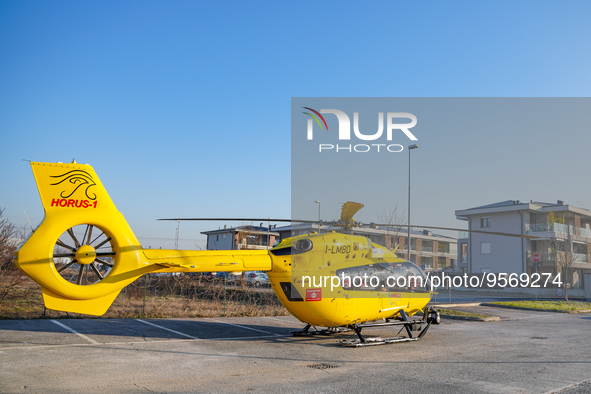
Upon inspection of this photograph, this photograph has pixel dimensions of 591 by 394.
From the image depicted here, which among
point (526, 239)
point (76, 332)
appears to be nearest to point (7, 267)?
point (76, 332)

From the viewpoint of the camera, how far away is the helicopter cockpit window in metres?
11.6

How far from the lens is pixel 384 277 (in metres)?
12.3

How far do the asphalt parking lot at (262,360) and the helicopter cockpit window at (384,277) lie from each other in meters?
1.49

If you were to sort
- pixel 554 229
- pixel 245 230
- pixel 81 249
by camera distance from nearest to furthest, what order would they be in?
pixel 81 249 < pixel 554 229 < pixel 245 230

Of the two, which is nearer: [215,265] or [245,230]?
[215,265]

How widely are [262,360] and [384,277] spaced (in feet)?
14.2

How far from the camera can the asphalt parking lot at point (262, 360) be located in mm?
7629

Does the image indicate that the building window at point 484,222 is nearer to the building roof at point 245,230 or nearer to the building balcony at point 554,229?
the building balcony at point 554,229

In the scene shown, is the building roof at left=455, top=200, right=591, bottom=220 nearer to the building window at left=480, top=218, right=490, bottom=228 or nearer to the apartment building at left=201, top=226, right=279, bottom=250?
the building window at left=480, top=218, right=490, bottom=228

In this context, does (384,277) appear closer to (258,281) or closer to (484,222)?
(258,281)

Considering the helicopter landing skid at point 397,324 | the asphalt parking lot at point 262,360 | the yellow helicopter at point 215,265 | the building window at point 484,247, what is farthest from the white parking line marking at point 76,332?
the building window at point 484,247

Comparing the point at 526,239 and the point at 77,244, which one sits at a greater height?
the point at 526,239

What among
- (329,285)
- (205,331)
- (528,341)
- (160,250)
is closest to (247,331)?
(205,331)

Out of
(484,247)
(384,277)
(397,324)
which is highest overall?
(484,247)
